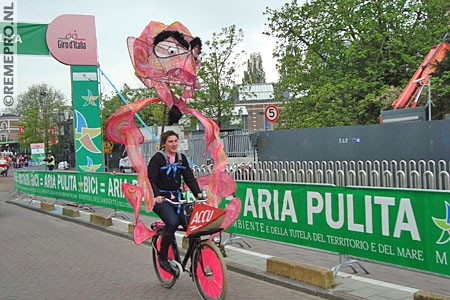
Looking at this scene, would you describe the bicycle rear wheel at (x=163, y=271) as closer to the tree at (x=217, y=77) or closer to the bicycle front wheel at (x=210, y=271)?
the bicycle front wheel at (x=210, y=271)

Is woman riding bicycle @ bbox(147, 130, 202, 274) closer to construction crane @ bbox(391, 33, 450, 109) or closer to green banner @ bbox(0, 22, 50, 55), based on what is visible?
green banner @ bbox(0, 22, 50, 55)

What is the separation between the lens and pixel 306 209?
666 centimetres

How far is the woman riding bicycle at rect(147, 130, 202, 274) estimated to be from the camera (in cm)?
563

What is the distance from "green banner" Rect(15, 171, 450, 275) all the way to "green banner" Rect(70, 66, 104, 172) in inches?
361

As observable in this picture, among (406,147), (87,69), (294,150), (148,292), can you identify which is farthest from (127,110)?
(294,150)

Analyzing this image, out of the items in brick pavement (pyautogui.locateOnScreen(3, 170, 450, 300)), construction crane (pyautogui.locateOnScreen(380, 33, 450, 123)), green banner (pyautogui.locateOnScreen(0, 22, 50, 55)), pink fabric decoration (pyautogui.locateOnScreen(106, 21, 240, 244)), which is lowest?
brick pavement (pyautogui.locateOnScreen(3, 170, 450, 300))

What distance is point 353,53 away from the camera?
84.3 feet

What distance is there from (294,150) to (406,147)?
546 centimetres

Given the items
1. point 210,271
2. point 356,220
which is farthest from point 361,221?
point 210,271

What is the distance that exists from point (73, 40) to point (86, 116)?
255cm

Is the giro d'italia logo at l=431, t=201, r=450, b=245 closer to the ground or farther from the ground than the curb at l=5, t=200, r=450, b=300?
farther from the ground

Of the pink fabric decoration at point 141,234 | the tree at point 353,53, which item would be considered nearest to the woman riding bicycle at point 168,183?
the pink fabric decoration at point 141,234

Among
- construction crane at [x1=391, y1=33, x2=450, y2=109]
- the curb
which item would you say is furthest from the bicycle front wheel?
construction crane at [x1=391, y1=33, x2=450, y2=109]

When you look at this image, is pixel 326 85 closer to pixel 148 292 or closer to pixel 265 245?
pixel 265 245
